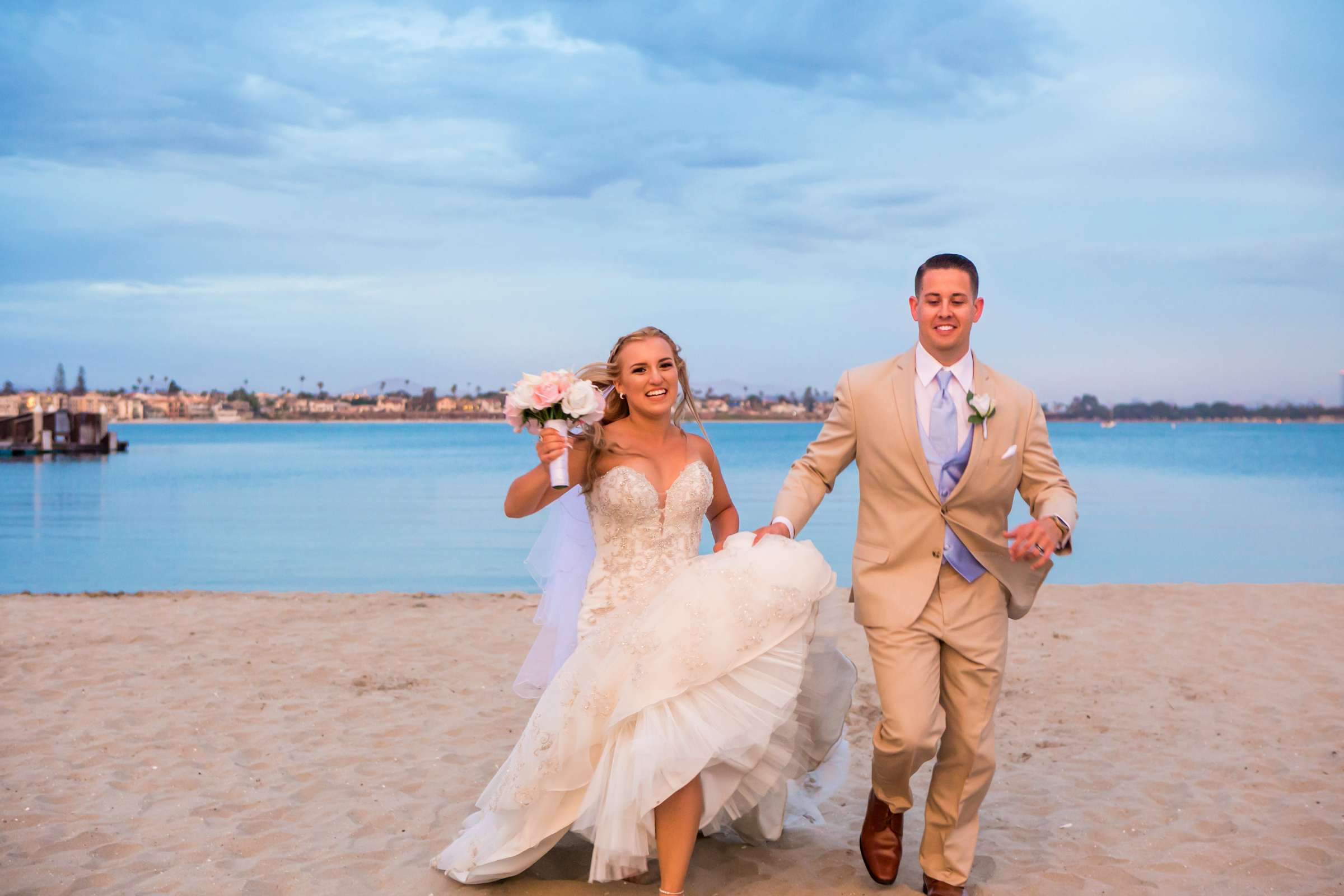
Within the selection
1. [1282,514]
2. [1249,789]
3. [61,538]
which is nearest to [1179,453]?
[1282,514]

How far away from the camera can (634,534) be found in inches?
170

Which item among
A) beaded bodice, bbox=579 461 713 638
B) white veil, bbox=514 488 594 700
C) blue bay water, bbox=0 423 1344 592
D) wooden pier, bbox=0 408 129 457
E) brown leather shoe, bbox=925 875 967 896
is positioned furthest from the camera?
wooden pier, bbox=0 408 129 457

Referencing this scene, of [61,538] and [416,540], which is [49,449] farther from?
[416,540]

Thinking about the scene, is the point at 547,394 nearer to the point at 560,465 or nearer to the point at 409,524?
the point at 560,465

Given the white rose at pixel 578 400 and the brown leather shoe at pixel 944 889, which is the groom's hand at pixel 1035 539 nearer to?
the brown leather shoe at pixel 944 889

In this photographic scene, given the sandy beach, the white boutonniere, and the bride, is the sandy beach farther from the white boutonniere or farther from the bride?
the white boutonniere

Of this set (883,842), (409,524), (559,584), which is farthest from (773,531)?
(409,524)

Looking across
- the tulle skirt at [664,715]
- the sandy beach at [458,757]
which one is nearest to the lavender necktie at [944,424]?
the tulle skirt at [664,715]

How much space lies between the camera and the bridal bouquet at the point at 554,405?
159 inches

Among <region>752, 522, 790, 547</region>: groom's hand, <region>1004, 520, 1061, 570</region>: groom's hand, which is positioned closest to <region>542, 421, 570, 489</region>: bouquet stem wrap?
<region>752, 522, 790, 547</region>: groom's hand

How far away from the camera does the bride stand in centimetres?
362

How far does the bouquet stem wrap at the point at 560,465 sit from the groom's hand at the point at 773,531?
74 centimetres

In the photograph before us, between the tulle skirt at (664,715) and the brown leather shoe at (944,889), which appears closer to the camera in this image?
the tulle skirt at (664,715)

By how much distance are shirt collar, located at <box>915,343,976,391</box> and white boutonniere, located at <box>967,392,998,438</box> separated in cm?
10
